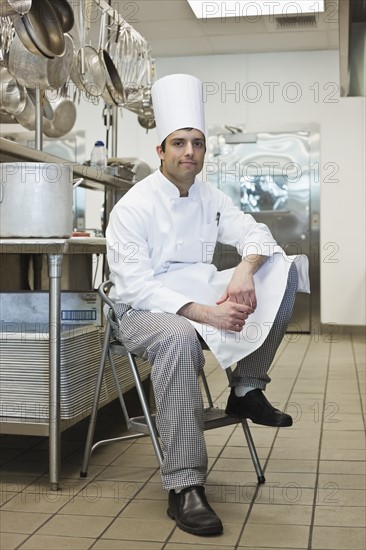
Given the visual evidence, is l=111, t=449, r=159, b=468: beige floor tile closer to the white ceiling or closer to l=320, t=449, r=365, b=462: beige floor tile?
l=320, t=449, r=365, b=462: beige floor tile

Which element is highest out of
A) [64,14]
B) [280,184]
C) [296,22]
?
[296,22]

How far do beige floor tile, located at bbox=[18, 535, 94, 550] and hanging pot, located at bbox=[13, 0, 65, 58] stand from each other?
1.85m

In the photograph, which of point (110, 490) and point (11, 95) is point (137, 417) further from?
point (11, 95)

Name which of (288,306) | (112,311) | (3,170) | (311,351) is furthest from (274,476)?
(311,351)

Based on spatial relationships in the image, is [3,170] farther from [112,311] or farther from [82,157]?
[82,157]

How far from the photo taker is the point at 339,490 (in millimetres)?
2498

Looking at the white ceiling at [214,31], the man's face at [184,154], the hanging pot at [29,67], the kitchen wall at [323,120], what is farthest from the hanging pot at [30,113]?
the kitchen wall at [323,120]

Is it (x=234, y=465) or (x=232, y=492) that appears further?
(x=234, y=465)

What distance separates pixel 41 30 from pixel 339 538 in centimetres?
221

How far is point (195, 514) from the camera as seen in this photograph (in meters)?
2.11

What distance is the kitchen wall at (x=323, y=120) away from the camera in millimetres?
7078

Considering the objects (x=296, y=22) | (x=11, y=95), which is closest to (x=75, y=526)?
(x=11, y=95)

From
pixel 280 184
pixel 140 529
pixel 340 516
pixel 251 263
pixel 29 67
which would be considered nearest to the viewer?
pixel 140 529

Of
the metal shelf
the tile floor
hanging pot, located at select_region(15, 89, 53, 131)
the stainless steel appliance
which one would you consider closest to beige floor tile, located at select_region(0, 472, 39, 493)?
the tile floor
